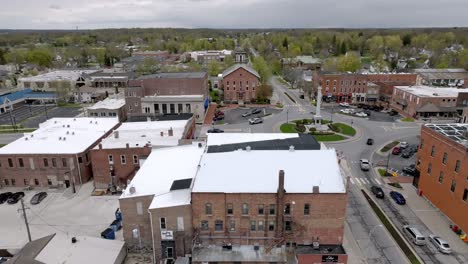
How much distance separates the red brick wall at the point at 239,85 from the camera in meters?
102

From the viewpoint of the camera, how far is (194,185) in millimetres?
32250

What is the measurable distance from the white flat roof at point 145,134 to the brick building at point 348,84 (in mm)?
58967

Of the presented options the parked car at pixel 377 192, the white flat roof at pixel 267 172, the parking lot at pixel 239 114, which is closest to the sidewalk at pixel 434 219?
the parked car at pixel 377 192

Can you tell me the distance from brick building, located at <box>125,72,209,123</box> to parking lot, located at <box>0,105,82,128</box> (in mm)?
22297

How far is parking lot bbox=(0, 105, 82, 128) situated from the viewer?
276ft

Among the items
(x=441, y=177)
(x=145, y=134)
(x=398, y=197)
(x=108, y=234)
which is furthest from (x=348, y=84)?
(x=108, y=234)

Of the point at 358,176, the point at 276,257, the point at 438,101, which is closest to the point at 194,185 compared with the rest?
the point at 276,257

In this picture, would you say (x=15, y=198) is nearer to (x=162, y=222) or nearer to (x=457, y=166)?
(x=162, y=222)

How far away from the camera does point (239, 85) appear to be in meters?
103

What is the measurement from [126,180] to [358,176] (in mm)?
36735

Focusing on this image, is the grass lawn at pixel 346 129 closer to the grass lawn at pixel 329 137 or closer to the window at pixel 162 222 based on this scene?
the grass lawn at pixel 329 137

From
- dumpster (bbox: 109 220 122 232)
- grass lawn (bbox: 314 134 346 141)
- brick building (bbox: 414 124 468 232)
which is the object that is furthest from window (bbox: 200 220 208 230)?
grass lawn (bbox: 314 134 346 141)

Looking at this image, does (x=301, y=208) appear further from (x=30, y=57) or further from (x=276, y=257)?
(x=30, y=57)

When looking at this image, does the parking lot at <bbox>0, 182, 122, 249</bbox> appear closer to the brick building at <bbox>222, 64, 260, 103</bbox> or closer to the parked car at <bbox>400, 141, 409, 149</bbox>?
the parked car at <bbox>400, 141, 409, 149</bbox>
